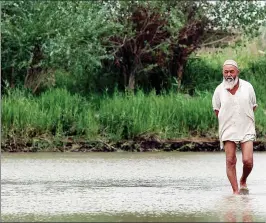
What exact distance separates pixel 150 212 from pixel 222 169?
6.18m

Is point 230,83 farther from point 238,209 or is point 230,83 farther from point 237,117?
point 238,209

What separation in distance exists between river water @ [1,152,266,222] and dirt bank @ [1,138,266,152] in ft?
3.08

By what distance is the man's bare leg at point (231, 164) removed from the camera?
536 inches

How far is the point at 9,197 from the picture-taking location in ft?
42.1

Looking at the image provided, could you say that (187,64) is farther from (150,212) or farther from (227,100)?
(150,212)

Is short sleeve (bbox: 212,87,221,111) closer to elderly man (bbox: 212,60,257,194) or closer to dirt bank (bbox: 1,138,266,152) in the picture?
elderly man (bbox: 212,60,257,194)

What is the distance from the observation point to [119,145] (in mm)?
22047

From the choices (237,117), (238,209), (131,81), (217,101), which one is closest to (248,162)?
(237,117)

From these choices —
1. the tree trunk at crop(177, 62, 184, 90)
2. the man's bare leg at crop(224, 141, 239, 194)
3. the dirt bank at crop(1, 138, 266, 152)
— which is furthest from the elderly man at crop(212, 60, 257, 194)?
the tree trunk at crop(177, 62, 184, 90)

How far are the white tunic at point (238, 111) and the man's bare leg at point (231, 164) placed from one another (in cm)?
12

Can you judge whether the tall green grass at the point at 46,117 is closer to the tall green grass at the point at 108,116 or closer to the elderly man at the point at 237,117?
the tall green grass at the point at 108,116

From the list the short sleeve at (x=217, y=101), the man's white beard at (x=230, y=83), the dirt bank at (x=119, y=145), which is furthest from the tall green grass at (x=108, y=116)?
the man's white beard at (x=230, y=83)

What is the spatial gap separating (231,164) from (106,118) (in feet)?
30.5

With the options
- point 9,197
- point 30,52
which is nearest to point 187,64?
point 30,52
